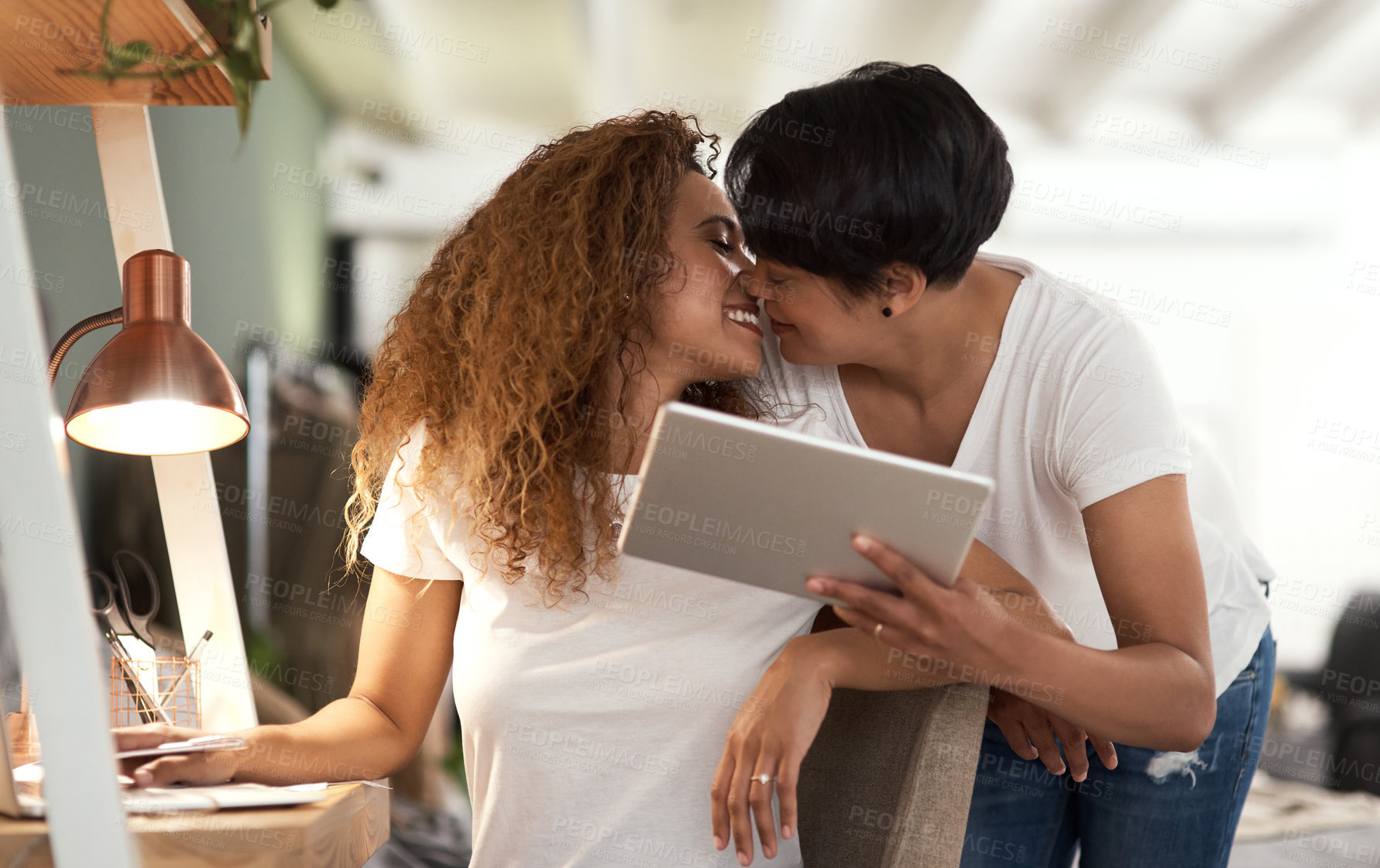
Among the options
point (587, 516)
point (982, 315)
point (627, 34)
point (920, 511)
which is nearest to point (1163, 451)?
point (982, 315)

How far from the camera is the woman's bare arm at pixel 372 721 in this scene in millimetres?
951

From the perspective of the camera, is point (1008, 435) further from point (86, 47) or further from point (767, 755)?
point (86, 47)

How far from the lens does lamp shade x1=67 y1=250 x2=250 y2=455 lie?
93 centimetres

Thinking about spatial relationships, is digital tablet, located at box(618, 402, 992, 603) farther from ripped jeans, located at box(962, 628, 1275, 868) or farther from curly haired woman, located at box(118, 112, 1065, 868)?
ripped jeans, located at box(962, 628, 1275, 868)

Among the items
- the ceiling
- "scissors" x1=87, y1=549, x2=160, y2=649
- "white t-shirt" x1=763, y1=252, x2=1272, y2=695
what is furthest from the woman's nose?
the ceiling

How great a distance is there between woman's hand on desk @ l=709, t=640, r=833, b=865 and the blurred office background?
1.34 metres

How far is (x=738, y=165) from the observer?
1.16 metres

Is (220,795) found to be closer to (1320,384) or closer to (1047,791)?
(1047,791)

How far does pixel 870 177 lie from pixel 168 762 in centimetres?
88

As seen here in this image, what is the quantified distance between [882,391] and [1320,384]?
405cm

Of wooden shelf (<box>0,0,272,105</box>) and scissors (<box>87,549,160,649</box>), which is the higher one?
wooden shelf (<box>0,0,272,105</box>)

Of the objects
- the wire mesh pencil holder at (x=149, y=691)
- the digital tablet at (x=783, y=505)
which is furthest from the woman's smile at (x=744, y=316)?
the wire mesh pencil holder at (x=149, y=691)

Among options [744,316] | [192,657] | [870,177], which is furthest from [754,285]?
[192,657]

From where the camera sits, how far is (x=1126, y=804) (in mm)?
1339
